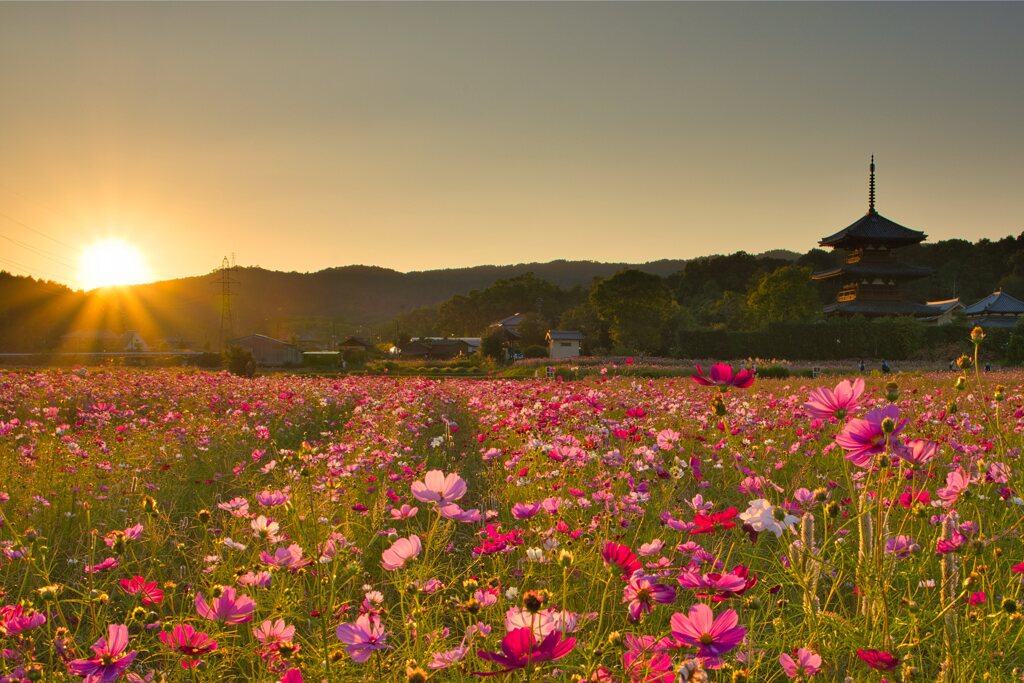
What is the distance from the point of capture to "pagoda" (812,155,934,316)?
35.8m

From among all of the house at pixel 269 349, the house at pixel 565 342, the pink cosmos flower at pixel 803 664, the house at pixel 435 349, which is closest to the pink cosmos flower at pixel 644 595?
the pink cosmos flower at pixel 803 664

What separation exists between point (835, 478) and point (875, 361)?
2533cm

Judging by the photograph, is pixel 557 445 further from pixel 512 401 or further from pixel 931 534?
pixel 512 401

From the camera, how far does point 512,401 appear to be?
6.62 meters

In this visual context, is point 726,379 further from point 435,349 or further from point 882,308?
point 435,349

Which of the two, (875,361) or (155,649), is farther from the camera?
(875,361)

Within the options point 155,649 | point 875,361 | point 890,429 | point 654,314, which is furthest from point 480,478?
point 654,314

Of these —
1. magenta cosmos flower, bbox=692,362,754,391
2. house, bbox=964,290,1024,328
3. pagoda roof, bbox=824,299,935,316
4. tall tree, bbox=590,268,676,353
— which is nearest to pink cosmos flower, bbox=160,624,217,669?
magenta cosmos flower, bbox=692,362,754,391

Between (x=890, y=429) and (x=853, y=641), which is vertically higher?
(x=890, y=429)

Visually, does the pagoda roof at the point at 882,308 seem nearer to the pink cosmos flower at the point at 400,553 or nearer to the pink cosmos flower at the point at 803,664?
the pink cosmos flower at the point at 803,664

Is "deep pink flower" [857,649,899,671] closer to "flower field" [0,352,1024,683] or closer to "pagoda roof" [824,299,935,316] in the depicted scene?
"flower field" [0,352,1024,683]

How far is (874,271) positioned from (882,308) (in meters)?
2.07

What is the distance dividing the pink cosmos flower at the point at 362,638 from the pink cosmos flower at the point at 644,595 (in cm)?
47

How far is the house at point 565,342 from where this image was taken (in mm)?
47719
